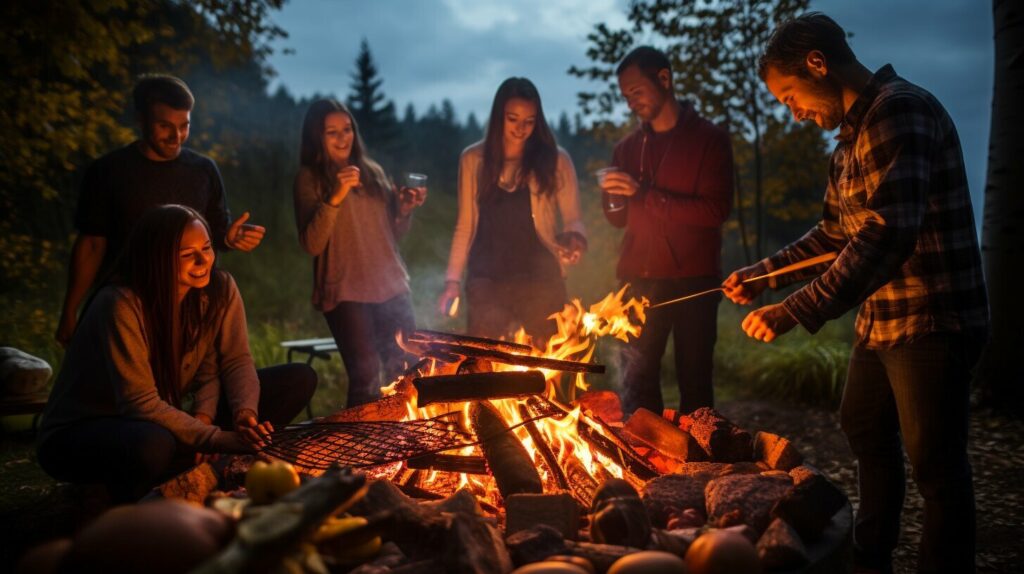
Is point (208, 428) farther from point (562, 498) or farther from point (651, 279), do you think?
point (651, 279)

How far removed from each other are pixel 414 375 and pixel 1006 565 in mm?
3263

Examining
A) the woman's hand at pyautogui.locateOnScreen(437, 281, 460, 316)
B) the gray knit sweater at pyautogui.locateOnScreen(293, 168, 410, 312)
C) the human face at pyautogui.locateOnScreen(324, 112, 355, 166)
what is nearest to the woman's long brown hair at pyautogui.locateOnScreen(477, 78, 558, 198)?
the woman's hand at pyautogui.locateOnScreen(437, 281, 460, 316)

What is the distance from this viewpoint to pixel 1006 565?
130 inches

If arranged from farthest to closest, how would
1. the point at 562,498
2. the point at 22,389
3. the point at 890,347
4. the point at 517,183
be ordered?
the point at 22,389
the point at 517,183
the point at 890,347
the point at 562,498

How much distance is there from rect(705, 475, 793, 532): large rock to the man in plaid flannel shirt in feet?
1.91

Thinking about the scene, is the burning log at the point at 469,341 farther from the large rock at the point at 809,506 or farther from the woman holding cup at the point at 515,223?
the large rock at the point at 809,506

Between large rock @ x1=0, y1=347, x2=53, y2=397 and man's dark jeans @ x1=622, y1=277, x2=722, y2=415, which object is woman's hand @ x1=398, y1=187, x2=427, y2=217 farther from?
large rock @ x1=0, y1=347, x2=53, y2=397

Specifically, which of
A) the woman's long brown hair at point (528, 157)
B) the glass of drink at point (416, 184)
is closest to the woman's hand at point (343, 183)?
the glass of drink at point (416, 184)

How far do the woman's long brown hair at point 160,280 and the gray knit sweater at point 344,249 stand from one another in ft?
3.93

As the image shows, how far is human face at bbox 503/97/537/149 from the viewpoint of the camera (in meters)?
4.41

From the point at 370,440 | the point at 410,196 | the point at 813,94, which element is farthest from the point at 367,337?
the point at 813,94

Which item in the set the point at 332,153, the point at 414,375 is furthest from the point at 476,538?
the point at 332,153

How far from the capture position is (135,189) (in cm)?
385

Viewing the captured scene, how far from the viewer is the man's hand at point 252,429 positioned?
2975mm
